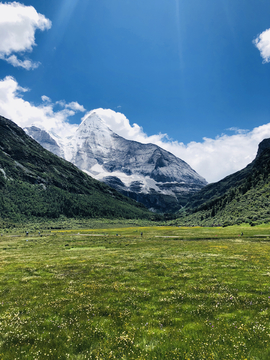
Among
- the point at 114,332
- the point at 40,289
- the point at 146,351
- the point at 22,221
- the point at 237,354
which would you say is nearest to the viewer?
the point at 237,354

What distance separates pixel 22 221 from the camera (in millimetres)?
196750

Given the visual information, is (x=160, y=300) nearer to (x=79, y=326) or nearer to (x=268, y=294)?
(x=79, y=326)

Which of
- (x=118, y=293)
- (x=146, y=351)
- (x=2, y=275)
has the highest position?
(x=146, y=351)

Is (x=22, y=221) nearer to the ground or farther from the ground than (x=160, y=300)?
nearer to the ground

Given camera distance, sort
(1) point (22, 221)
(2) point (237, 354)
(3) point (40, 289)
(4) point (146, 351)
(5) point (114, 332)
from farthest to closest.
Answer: (1) point (22, 221) < (3) point (40, 289) < (5) point (114, 332) < (4) point (146, 351) < (2) point (237, 354)

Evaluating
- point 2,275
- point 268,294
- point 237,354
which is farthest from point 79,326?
point 2,275

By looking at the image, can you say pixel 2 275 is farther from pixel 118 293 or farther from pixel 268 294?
pixel 268 294

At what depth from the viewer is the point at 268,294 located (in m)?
14.8

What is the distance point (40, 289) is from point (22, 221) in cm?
21123

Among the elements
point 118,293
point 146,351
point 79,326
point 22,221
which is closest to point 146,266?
point 118,293

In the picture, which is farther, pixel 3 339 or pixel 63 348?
pixel 3 339

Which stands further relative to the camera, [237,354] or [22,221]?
[22,221]

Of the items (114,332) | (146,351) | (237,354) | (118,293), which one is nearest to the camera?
(237,354)

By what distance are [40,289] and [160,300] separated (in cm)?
1164
